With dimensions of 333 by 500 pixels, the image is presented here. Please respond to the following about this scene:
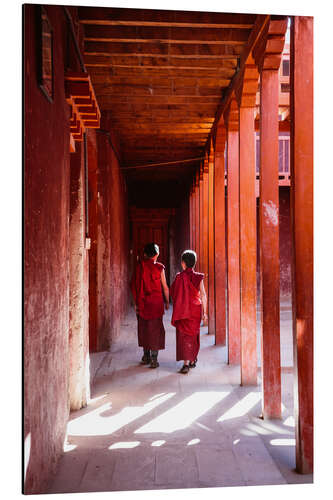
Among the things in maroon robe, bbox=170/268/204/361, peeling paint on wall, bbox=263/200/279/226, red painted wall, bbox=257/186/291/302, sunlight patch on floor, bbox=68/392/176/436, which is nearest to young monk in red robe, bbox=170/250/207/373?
maroon robe, bbox=170/268/204/361

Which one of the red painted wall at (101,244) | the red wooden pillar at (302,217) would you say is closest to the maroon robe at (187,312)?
the red painted wall at (101,244)

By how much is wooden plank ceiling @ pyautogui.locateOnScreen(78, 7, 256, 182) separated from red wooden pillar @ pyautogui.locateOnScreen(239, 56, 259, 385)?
555 mm

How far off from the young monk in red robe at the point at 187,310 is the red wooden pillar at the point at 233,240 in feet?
2.52

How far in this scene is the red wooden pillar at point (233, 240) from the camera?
6328 mm

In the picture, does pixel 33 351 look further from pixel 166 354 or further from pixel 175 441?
pixel 166 354

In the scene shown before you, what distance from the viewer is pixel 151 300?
6.00 meters

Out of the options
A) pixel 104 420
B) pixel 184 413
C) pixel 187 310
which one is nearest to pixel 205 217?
pixel 187 310

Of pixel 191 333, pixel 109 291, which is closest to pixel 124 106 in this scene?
pixel 109 291

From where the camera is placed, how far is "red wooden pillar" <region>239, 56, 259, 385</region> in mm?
5164

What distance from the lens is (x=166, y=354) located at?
6910 mm

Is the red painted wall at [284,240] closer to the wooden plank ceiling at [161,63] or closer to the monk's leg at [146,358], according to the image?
the wooden plank ceiling at [161,63]

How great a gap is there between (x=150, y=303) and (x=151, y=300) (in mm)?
46

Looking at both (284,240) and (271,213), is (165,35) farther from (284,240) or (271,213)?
(284,240)

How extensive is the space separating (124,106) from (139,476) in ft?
20.2
